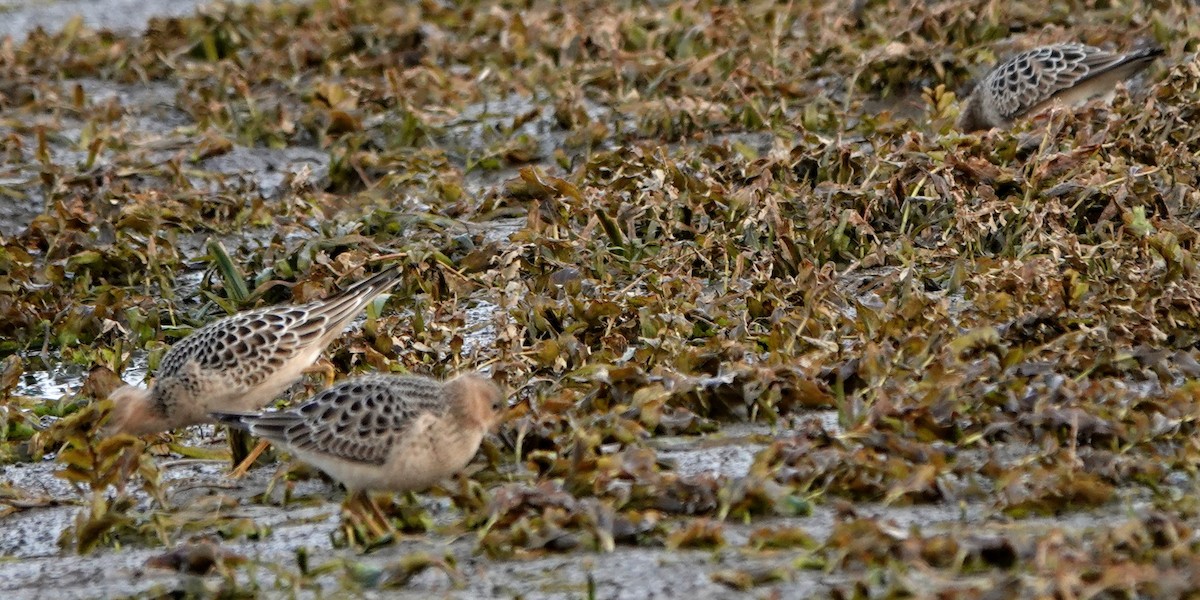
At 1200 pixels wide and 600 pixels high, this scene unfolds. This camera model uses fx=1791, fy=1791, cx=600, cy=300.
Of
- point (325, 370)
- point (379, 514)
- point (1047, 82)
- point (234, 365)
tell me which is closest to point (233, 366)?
point (234, 365)

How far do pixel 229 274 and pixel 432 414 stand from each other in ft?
10.5

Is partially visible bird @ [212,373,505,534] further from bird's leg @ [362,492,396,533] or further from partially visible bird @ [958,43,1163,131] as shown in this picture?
partially visible bird @ [958,43,1163,131]

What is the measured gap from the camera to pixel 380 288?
26.1 ft

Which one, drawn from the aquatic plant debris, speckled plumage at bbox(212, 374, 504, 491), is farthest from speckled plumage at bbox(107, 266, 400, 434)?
speckled plumage at bbox(212, 374, 504, 491)

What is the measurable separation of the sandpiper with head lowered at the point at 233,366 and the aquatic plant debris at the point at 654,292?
0.16m

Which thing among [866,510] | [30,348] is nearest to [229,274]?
[30,348]

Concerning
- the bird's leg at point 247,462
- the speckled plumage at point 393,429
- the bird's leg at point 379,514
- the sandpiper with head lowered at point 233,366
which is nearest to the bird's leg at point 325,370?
the sandpiper with head lowered at point 233,366

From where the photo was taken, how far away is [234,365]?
24.7 ft

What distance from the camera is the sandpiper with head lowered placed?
7434 mm

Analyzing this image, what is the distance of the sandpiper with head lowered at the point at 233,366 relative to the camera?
743cm

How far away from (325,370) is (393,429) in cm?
144

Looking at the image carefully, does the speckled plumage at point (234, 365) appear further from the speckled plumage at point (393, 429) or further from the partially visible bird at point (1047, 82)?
the partially visible bird at point (1047, 82)

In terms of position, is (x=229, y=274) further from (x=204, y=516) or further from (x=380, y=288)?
(x=204, y=516)

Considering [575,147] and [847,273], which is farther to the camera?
[575,147]
